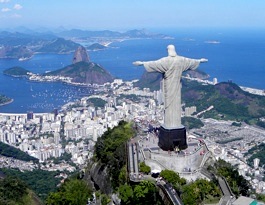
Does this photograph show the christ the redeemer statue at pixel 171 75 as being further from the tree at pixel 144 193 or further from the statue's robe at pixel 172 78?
the tree at pixel 144 193

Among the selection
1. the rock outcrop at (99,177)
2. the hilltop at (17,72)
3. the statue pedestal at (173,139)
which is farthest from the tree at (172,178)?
the hilltop at (17,72)

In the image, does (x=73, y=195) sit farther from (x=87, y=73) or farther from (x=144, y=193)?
(x=87, y=73)

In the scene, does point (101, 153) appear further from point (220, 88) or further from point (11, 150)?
point (220, 88)

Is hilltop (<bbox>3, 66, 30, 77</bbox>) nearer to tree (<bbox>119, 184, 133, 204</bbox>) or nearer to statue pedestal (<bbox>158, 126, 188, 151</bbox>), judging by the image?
statue pedestal (<bbox>158, 126, 188, 151</bbox>)

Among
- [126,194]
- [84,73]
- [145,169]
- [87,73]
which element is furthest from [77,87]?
[126,194]

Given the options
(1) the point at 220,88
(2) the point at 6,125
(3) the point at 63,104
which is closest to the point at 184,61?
(2) the point at 6,125

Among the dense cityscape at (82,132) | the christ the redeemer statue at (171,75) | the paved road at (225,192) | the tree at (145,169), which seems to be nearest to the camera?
the paved road at (225,192)
